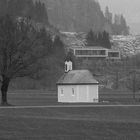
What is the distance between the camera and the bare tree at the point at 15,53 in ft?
218

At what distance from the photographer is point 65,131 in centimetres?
4244

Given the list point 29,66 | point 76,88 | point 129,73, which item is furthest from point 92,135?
point 129,73

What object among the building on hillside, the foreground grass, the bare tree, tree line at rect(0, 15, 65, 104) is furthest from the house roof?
the foreground grass

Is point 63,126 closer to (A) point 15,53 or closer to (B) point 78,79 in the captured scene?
(A) point 15,53

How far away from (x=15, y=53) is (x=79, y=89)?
17.3 m

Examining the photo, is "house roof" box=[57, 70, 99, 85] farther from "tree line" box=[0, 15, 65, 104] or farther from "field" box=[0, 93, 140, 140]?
"field" box=[0, 93, 140, 140]

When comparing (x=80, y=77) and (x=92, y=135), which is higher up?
(x=80, y=77)

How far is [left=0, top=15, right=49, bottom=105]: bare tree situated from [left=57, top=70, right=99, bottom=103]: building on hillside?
1341 cm

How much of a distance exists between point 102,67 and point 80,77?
115731 mm

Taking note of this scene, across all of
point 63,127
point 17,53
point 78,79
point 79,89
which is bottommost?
point 63,127

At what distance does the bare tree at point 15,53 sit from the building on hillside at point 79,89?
13410mm

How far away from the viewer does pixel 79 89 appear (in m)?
82.4

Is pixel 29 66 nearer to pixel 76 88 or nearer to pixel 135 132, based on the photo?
pixel 76 88

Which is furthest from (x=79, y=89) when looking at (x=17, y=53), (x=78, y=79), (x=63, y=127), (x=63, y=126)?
(x=63, y=127)
